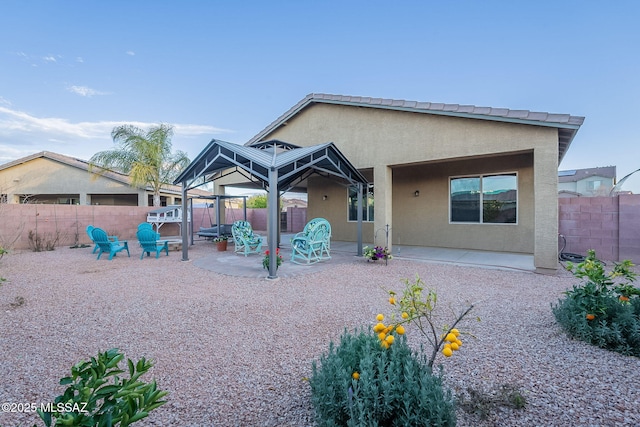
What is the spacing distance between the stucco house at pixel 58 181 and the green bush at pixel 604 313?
19.7 metres

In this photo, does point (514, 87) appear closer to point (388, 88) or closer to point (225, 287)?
point (388, 88)

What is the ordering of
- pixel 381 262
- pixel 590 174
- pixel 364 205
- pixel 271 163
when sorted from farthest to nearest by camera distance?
pixel 590 174 < pixel 364 205 < pixel 381 262 < pixel 271 163

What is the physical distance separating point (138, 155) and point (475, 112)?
56.9 feet

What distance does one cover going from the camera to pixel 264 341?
10.7 feet

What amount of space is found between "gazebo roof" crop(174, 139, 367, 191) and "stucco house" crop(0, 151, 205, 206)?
38.7 feet

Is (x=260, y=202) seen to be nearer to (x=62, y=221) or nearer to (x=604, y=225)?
(x=62, y=221)

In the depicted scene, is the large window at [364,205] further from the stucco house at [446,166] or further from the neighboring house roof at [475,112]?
the neighboring house roof at [475,112]

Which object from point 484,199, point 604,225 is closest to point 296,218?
point 484,199

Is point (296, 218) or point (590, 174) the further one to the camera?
point (590, 174)

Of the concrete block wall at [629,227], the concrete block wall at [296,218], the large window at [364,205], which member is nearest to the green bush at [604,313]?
the concrete block wall at [629,227]

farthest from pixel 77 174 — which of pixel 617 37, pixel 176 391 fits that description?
pixel 617 37

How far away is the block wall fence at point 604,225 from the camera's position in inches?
284

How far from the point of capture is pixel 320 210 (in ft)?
42.2

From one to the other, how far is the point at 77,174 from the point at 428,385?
2311 centimetres
